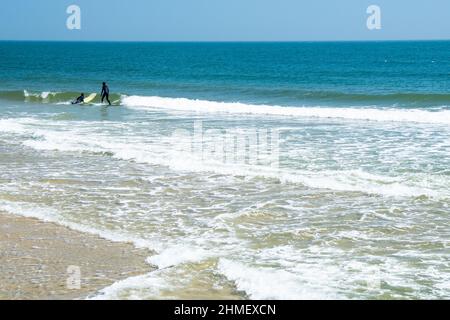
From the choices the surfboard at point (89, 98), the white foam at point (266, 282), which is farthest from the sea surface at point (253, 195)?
the surfboard at point (89, 98)

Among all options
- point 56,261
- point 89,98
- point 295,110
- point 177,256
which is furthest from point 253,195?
point 89,98

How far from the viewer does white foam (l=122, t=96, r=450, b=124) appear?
87.7 ft

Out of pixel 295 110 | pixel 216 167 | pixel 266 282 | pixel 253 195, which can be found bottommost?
pixel 266 282

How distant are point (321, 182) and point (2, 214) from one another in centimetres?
619

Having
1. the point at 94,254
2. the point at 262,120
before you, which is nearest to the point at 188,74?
the point at 262,120

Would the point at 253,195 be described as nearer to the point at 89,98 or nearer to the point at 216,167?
the point at 216,167

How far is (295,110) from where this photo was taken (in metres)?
30.8

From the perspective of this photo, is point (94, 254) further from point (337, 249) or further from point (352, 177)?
point (352, 177)

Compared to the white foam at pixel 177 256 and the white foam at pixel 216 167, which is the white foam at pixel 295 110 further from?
the white foam at pixel 177 256

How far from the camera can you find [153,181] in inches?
545

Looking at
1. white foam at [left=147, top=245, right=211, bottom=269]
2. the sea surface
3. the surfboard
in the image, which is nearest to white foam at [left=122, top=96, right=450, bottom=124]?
the sea surface

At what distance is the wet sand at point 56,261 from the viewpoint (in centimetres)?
741

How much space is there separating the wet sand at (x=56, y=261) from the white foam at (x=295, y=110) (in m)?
18.6

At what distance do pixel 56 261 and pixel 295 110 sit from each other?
918 inches
